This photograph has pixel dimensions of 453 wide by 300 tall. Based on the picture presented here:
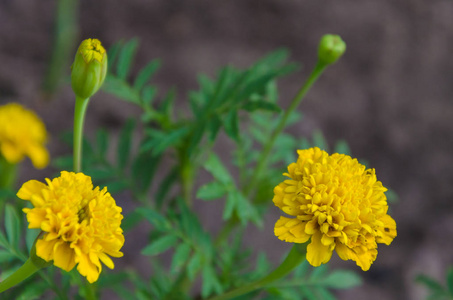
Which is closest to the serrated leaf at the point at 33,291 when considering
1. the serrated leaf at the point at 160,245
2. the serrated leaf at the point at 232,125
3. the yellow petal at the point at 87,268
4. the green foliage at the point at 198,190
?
the green foliage at the point at 198,190

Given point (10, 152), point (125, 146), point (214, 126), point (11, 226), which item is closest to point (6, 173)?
point (10, 152)

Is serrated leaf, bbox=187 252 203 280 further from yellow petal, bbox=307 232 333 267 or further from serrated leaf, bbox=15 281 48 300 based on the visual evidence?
yellow petal, bbox=307 232 333 267

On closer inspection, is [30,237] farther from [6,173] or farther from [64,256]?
[6,173]

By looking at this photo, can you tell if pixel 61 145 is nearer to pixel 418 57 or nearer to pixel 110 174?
pixel 110 174

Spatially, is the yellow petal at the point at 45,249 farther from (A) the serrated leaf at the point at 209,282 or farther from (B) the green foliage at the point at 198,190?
(A) the serrated leaf at the point at 209,282

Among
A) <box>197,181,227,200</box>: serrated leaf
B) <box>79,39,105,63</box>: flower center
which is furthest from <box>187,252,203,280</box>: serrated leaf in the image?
<box>79,39,105,63</box>: flower center

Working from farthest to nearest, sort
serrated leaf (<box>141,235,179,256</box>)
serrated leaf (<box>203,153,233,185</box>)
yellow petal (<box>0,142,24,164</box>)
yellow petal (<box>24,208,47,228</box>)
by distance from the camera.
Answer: yellow petal (<box>0,142,24,164</box>), serrated leaf (<box>203,153,233,185</box>), serrated leaf (<box>141,235,179,256</box>), yellow petal (<box>24,208,47,228</box>)
